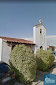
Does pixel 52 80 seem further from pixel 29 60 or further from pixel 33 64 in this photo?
pixel 29 60

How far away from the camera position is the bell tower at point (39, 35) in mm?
14012

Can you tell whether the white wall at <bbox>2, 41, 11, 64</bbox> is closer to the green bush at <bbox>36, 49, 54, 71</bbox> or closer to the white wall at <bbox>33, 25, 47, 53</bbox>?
the green bush at <bbox>36, 49, 54, 71</bbox>

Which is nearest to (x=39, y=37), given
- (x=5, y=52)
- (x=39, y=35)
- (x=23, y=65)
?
(x=39, y=35)

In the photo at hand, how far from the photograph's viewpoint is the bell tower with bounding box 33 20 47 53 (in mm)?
14012

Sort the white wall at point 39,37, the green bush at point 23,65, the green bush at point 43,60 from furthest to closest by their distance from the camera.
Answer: the white wall at point 39,37, the green bush at point 43,60, the green bush at point 23,65

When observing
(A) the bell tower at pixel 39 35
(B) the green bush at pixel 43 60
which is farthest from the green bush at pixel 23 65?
(A) the bell tower at pixel 39 35

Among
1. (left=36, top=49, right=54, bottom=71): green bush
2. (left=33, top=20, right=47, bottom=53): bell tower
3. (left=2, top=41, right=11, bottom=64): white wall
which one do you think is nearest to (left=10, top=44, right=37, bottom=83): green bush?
(left=36, top=49, right=54, bottom=71): green bush

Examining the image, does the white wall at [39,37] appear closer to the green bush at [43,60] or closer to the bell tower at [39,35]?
the bell tower at [39,35]

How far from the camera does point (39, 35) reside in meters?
14.5

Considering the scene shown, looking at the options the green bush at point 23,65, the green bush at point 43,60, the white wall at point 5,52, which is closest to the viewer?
the green bush at point 23,65

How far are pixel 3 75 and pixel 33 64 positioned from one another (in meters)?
2.29

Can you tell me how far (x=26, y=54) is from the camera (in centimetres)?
576

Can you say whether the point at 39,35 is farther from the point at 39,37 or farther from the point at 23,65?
the point at 23,65

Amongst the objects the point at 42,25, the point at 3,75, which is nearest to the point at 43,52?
the point at 3,75
